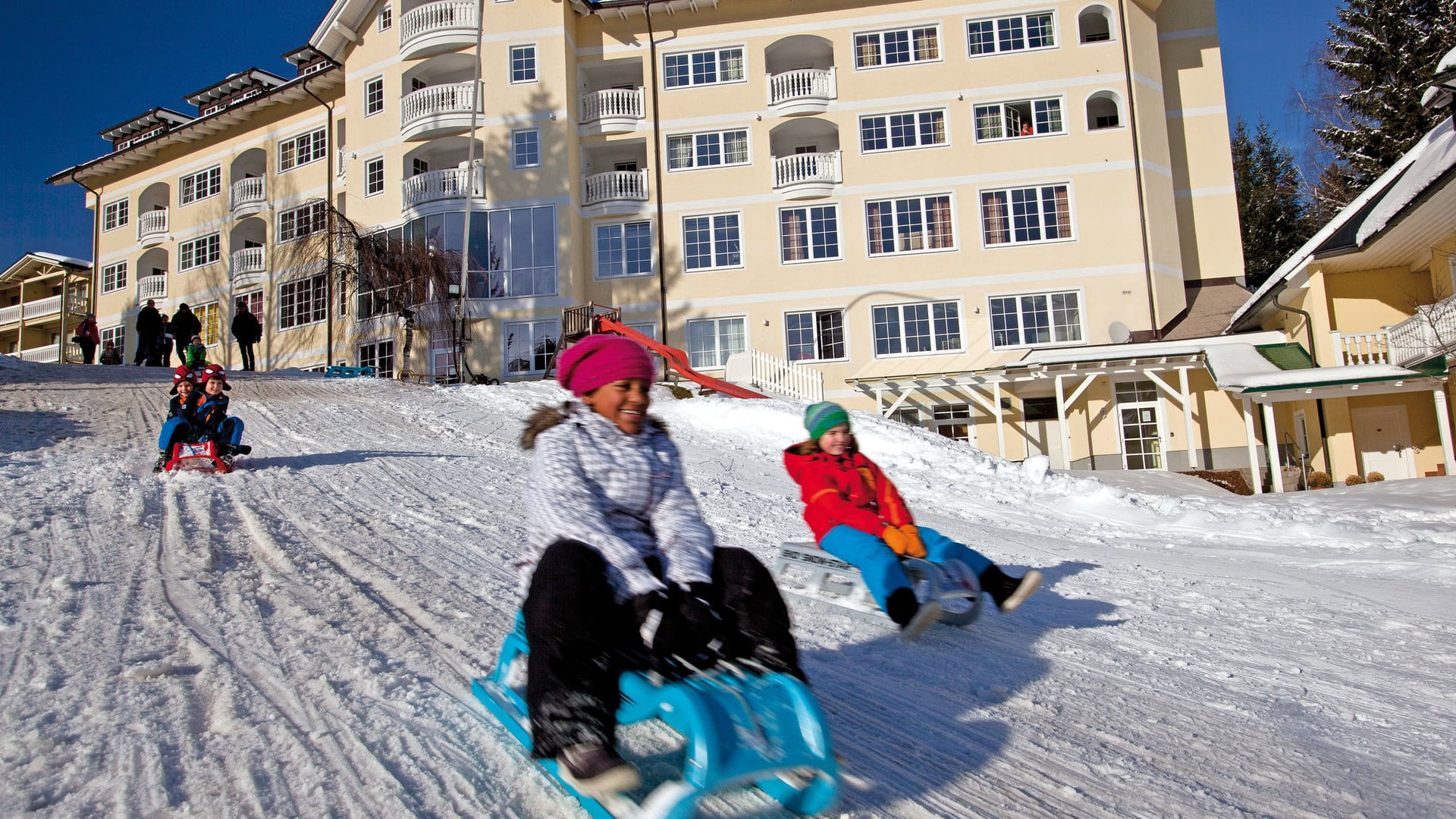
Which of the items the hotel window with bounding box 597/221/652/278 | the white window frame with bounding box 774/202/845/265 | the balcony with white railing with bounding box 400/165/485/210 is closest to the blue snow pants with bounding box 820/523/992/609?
the white window frame with bounding box 774/202/845/265

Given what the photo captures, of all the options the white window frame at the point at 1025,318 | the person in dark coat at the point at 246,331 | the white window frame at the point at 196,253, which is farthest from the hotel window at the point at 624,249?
the white window frame at the point at 196,253

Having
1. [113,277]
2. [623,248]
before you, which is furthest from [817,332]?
[113,277]

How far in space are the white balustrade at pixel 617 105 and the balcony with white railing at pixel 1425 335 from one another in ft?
67.6

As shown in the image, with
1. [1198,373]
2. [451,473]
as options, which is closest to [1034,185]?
[1198,373]

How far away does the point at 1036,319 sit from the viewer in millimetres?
24234

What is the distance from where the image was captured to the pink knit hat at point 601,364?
2752 millimetres

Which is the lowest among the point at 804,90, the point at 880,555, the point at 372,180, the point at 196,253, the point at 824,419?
the point at 880,555

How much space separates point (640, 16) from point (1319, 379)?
21.6m

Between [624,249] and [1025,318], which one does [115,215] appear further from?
[1025,318]

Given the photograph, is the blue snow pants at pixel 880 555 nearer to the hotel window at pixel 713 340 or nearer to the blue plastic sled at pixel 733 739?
the blue plastic sled at pixel 733 739

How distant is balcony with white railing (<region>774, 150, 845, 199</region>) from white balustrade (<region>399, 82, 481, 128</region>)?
32.3ft

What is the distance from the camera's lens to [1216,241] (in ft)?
84.1

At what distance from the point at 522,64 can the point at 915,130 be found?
12.5 meters

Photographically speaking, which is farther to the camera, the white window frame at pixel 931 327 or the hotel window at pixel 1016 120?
the hotel window at pixel 1016 120
